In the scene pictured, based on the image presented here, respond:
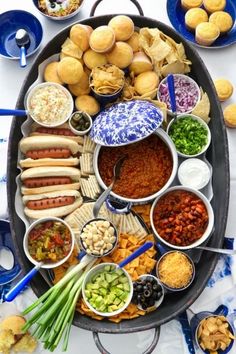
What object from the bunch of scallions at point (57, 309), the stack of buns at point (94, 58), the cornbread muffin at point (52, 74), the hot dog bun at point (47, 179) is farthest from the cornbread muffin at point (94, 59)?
the bunch of scallions at point (57, 309)

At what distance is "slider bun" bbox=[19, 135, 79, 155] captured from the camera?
5.77 ft

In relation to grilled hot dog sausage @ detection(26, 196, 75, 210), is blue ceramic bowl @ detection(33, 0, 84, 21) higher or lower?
higher

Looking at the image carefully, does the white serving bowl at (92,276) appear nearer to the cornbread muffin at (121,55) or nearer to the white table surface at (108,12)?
the white table surface at (108,12)

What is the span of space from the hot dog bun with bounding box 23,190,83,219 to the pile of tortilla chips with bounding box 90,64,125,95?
330mm

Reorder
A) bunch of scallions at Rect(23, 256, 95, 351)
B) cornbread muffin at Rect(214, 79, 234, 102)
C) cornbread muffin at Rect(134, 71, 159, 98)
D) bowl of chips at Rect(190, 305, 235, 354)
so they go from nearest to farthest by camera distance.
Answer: bunch of scallions at Rect(23, 256, 95, 351), bowl of chips at Rect(190, 305, 235, 354), cornbread muffin at Rect(134, 71, 159, 98), cornbread muffin at Rect(214, 79, 234, 102)

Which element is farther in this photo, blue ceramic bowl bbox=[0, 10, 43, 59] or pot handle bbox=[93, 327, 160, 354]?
blue ceramic bowl bbox=[0, 10, 43, 59]

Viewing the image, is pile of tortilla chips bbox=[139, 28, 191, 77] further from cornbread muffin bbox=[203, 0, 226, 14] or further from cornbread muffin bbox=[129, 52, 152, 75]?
cornbread muffin bbox=[203, 0, 226, 14]

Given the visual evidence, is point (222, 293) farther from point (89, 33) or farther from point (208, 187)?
point (89, 33)

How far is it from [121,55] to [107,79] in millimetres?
98

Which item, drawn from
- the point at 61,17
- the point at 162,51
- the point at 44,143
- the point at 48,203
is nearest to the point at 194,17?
the point at 162,51

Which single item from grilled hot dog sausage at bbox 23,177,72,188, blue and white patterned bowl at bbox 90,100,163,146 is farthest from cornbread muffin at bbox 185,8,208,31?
grilled hot dog sausage at bbox 23,177,72,188

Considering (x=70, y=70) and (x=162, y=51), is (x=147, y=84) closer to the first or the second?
(x=162, y=51)

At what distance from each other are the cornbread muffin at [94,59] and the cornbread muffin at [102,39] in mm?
25

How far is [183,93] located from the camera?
Result: 6.09ft
